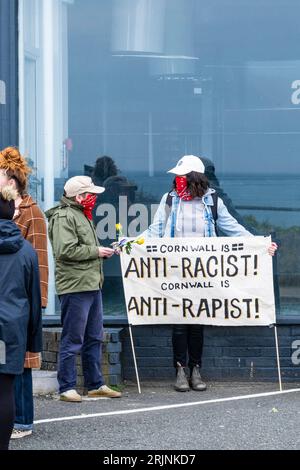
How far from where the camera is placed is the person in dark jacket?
237 inches

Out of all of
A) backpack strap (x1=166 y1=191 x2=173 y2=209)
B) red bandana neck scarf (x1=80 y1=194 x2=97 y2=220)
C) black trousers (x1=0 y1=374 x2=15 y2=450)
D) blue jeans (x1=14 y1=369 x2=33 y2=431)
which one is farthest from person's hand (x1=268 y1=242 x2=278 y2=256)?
black trousers (x1=0 y1=374 x2=15 y2=450)

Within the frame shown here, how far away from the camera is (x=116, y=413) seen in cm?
758

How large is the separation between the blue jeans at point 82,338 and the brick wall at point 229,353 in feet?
2.30

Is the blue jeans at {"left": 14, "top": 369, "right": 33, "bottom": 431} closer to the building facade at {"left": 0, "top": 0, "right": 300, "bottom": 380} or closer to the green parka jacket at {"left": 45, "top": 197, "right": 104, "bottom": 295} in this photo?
the green parka jacket at {"left": 45, "top": 197, "right": 104, "bottom": 295}

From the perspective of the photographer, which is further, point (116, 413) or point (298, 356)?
point (298, 356)

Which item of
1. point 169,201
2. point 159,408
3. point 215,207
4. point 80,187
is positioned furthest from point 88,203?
point 159,408

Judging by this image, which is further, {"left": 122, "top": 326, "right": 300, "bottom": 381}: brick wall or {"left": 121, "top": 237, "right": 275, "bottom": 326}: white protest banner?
{"left": 122, "top": 326, "right": 300, "bottom": 381}: brick wall

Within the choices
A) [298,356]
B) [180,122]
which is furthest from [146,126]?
[298,356]

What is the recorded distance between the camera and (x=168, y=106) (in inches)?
352

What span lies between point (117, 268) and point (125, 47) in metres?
1.79

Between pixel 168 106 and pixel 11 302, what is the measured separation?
330 cm

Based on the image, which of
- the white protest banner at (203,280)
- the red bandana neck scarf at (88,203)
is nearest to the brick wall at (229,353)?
the white protest banner at (203,280)

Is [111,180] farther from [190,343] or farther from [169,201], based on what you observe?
[190,343]
